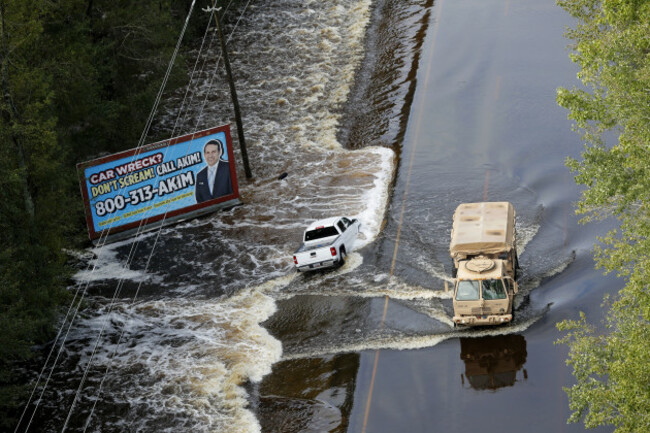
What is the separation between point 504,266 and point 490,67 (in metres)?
21.8

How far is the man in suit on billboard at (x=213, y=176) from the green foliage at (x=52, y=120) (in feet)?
16.8

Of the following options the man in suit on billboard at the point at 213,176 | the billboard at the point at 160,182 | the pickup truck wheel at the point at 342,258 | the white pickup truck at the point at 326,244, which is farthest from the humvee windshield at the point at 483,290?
the man in suit on billboard at the point at 213,176

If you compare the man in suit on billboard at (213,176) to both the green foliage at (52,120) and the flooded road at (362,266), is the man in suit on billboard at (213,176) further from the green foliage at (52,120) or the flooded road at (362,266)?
the green foliage at (52,120)

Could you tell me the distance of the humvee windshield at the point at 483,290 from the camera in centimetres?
2455

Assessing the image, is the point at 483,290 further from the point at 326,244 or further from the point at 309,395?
the point at 326,244

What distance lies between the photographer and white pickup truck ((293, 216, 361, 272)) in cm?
3036

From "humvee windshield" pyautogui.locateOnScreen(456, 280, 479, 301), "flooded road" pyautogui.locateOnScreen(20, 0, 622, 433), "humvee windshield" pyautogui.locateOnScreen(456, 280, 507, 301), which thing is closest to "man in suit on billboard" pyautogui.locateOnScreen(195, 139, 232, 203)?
"flooded road" pyautogui.locateOnScreen(20, 0, 622, 433)

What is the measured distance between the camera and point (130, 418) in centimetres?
2498

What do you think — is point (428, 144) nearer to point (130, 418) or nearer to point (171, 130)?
point (171, 130)

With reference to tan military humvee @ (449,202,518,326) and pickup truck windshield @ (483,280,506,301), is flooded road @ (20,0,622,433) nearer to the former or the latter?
tan military humvee @ (449,202,518,326)

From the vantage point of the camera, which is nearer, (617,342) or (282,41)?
(617,342)

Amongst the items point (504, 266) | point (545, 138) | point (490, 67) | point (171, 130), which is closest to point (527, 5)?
point (490, 67)

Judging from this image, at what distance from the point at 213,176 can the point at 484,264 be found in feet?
51.1

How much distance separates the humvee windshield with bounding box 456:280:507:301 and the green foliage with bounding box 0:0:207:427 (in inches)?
485
